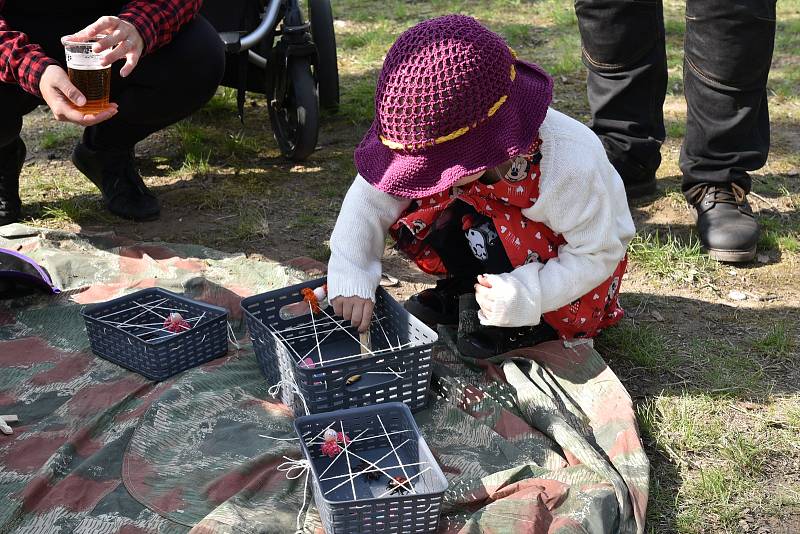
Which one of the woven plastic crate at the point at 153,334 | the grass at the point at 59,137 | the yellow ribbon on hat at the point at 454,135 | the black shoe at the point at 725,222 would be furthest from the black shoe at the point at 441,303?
the grass at the point at 59,137

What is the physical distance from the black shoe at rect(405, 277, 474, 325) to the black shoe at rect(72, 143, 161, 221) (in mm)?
1225

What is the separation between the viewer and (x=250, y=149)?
12.7ft

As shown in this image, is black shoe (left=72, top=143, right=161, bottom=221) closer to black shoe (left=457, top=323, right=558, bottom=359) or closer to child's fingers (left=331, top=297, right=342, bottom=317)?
child's fingers (left=331, top=297, right=342, bottom=317)

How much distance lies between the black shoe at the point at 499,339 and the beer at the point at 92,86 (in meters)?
1.17

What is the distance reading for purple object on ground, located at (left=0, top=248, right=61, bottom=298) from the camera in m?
2.53

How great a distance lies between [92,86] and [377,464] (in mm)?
→ 1306

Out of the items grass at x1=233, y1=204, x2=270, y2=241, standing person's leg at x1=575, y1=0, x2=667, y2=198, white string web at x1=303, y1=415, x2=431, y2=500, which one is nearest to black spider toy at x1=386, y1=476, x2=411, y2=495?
white string web at x1=303, y1=415, x2=431, y2=500

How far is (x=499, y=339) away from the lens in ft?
7.45

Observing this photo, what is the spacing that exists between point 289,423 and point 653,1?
74.8 inches

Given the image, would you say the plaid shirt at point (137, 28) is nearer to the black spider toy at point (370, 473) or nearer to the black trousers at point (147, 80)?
the black trousers at point (147, 80)

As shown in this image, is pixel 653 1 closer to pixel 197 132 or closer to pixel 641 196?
pixel 641 196

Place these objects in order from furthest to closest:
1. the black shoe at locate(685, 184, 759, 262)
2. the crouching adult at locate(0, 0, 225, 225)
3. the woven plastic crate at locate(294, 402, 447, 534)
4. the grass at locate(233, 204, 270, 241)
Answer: the grass at locate(233, 204, 270, 241) → the black shoe at locate(685, 184, 759, 262) → the crouching adult at locate(0, 0, 225, 225) → the woven plastic crate at locate(294, 402, 447, 534)

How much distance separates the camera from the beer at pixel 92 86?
240 centimetres


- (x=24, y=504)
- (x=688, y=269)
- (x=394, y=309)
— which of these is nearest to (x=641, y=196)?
(x=688, y=269)
